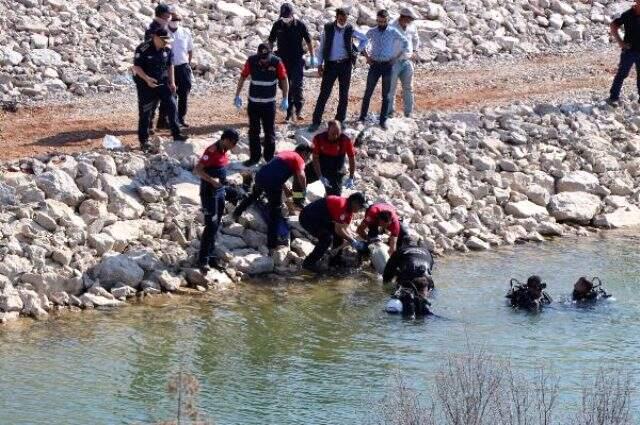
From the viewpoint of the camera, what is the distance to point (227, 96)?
2303 centimetres

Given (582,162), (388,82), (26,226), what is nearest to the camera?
(26,226)

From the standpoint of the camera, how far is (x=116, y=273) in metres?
17.0

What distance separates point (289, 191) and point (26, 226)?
11.7 feet

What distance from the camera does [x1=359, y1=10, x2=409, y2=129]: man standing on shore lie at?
20.5 meters

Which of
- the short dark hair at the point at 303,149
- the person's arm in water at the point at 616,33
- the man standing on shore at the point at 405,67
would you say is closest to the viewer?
the short dark hair at the point at 303,149

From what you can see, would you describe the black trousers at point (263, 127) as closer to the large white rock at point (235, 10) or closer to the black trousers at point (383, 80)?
the black trousers at point (383, 80)

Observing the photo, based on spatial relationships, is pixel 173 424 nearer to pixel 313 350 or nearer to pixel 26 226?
pixel 313 350

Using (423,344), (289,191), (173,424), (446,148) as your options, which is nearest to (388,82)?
(446,148)

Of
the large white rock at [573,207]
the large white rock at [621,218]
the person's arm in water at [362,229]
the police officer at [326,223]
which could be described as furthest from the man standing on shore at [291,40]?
the large white rock at [621,218]

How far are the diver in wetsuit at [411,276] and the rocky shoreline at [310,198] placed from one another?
50.8 inches

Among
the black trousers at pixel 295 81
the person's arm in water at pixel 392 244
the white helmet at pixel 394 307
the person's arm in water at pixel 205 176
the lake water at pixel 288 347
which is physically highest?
the black trousers at pixel 295 81

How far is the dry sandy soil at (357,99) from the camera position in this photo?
2005 centimetres

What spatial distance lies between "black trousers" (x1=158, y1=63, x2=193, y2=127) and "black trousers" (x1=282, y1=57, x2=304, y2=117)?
1.41 meters

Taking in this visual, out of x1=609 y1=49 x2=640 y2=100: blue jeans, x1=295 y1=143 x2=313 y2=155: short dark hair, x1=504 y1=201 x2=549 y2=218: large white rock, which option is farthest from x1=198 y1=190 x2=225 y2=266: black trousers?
x1=609 y1=49 x2=640 y2=100: blue jeans
